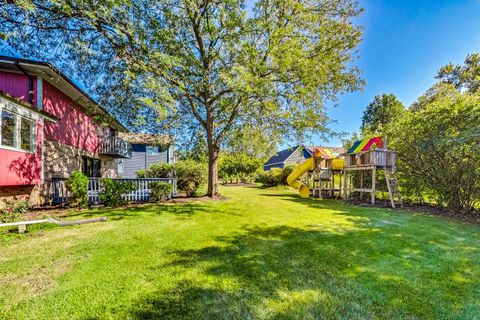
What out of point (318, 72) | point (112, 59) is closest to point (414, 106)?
point (318, 72)

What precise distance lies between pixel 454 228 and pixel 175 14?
1254cm

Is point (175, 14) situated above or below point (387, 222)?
above

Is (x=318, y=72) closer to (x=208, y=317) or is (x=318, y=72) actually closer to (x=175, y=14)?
(x=175, y=14)

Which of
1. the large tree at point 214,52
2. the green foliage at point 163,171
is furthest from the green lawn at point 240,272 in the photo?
the green foliage at point 163,171

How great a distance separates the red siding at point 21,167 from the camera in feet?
24.0

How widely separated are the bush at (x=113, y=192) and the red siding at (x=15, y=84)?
490cm

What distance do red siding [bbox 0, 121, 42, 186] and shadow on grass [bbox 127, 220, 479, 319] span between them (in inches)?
289

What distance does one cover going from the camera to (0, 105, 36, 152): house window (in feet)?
23.9

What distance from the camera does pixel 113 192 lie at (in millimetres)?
9422

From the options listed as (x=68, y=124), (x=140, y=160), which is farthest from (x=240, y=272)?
(x=140, y=160)

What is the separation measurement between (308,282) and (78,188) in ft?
30.5

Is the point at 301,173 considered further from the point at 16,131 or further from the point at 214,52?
the point at 16,131

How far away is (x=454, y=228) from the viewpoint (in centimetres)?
632

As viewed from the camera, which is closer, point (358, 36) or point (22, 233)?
point (22, 233)
